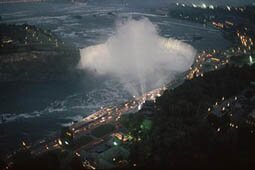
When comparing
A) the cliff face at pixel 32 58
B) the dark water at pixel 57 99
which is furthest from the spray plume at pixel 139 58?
the cliff face at pixel 32 58

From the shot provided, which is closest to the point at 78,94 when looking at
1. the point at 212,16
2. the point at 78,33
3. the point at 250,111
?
the point at 250,111

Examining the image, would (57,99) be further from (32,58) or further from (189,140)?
(189,140)

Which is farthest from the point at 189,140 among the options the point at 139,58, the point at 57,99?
the point at 139,58

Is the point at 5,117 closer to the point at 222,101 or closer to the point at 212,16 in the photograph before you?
the point at 222,101

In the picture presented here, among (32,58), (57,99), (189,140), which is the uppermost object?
(32,58)

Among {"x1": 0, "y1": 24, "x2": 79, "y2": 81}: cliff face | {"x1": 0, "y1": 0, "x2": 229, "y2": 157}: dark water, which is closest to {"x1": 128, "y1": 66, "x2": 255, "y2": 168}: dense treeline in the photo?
{"x1": 0, "y1": 0, "x2": 229, "y2": 157}: dark water

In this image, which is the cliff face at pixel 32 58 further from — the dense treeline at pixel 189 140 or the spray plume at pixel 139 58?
the dense treeline at pixel 189 140
